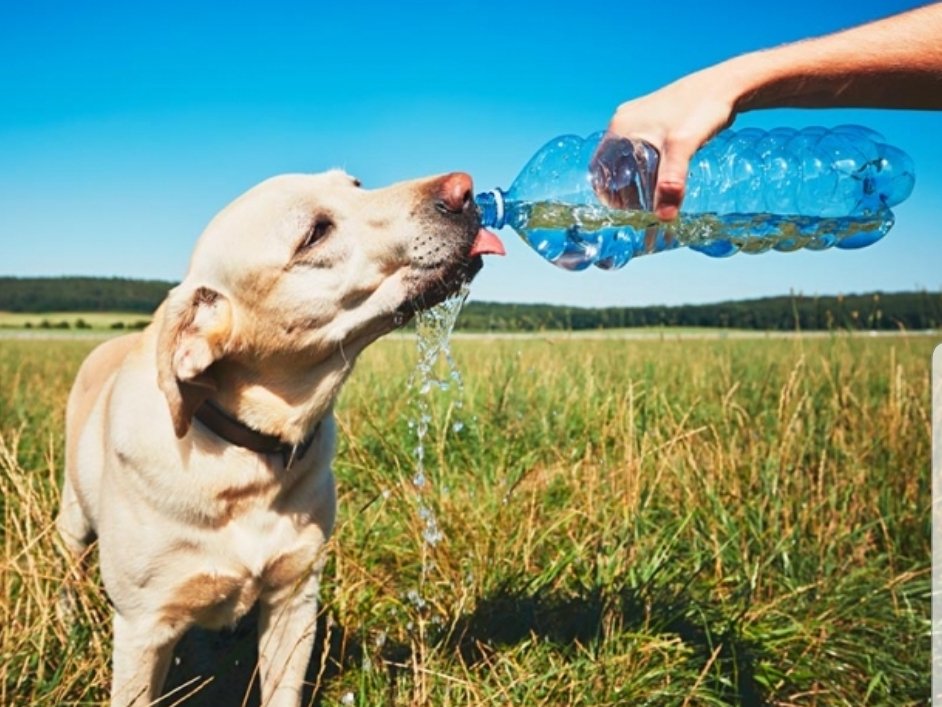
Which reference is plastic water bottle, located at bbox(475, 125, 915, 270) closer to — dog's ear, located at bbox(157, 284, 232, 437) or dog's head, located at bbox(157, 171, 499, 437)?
dog's head, located at bbox(157, 171, 499, 437)

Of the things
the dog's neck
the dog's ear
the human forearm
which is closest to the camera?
the human forearm

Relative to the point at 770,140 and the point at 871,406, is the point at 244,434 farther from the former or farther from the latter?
the point at 871,406

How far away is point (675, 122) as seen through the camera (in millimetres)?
1827

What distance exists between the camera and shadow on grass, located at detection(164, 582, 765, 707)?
2.92m

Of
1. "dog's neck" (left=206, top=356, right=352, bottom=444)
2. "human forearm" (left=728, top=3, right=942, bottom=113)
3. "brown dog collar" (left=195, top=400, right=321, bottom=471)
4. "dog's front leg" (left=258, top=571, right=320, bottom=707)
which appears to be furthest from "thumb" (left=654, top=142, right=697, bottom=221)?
"dog's front leg" (left=258, top=571, right=320, bottom=707)

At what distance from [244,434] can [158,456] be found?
0.87ft

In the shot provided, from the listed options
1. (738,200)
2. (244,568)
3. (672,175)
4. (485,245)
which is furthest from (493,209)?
(244,568)

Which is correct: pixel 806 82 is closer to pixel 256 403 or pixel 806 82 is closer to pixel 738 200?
pixel 738 200

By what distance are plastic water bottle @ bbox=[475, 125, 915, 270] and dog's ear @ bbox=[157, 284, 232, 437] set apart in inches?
36.2

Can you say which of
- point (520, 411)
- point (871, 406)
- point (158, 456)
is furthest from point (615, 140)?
point (871, 406)

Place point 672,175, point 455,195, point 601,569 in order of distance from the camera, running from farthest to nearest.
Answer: point 601,569 → point 455,195 → point 672,175

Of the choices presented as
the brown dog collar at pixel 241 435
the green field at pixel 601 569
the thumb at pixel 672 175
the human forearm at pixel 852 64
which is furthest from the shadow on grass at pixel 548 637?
the human forearm at pixel 852 64

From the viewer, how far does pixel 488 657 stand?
291 cm

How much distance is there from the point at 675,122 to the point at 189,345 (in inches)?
60.6
